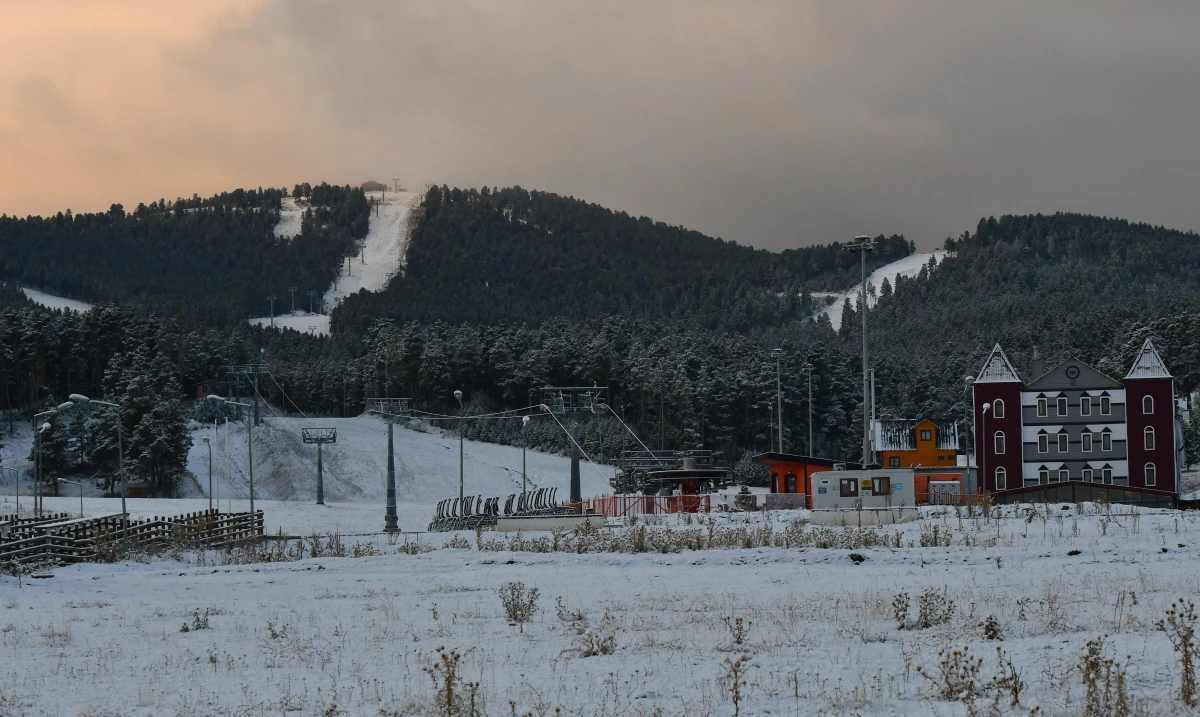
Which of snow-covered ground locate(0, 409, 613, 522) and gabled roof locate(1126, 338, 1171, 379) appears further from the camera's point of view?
snow-covered ground locate(0, 409, 613, 522)

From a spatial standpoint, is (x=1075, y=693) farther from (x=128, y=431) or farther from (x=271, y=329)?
(x=271, y=329)

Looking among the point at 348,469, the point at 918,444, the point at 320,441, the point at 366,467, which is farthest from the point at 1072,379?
the point at 348,469

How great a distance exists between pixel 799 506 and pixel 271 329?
158 metres

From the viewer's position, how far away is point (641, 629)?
17.3 m

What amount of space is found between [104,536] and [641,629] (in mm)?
24630

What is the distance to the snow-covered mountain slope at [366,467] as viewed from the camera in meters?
99.8

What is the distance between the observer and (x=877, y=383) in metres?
132

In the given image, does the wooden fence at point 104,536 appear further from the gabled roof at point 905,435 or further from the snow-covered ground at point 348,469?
the gabled roof at point 905,435

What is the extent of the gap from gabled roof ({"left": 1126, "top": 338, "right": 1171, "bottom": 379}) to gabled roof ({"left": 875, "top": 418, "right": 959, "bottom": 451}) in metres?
12.8

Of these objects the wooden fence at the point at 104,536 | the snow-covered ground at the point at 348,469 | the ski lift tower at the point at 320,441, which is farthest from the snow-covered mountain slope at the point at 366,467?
the wooden fence at the point at 104,536

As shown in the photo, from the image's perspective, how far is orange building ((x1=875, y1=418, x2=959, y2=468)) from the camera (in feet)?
269

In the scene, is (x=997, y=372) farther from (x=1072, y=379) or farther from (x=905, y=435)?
(x=905, y=435)

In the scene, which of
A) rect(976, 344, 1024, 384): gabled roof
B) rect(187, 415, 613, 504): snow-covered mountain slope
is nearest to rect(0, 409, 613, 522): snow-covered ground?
rect(187, 415, 613, 504): snow-covered mountain slope

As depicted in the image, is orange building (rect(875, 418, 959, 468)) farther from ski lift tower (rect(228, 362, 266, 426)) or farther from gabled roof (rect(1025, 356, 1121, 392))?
ski lift tower (rect(228, 362, 266, 426))
